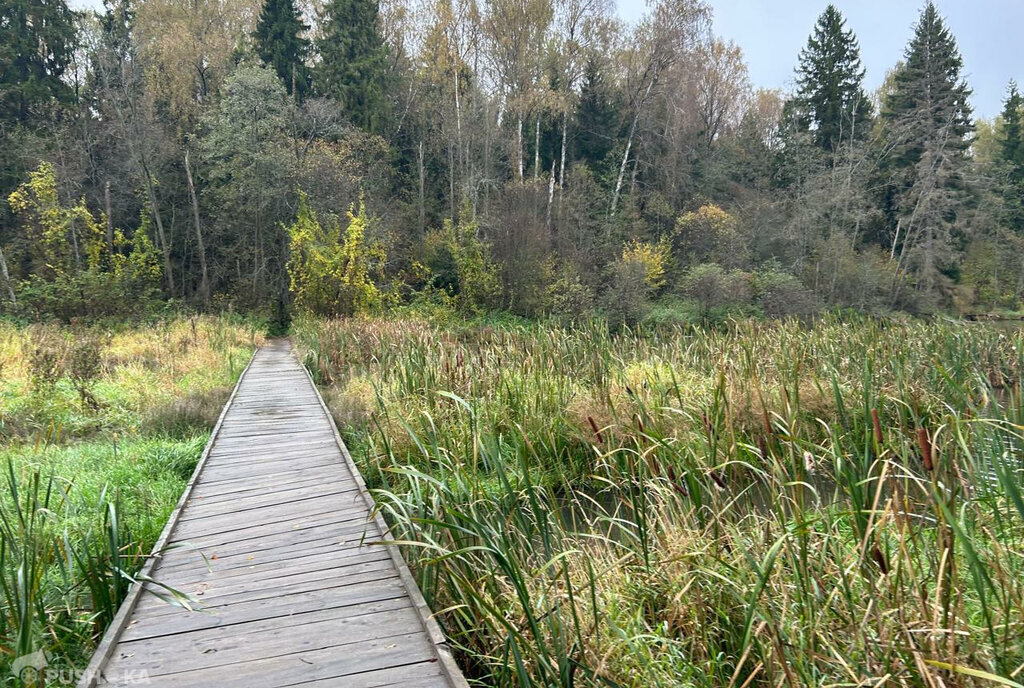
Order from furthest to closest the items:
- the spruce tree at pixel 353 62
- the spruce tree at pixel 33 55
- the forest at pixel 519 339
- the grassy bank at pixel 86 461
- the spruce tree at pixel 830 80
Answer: the spruce tree at pixel 830 80 → the spruce tree at pixel 353 62 → the spruce tree at pixel 33 55 → the grassy bank at pixel 86 461 → the forest at pixel 519 339

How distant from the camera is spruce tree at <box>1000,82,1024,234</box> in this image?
2939cm

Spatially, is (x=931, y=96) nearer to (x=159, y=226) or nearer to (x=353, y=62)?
(x=353, y=62)

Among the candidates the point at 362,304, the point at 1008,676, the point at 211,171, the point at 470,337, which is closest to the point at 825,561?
the point at 1008,676

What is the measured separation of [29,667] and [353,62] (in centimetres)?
2583

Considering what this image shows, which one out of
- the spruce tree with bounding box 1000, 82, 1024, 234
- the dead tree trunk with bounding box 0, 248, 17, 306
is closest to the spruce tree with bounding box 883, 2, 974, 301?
the spruce tree with bounding box 1000, 82, 1024, 234

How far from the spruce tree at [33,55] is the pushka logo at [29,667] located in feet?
83.0

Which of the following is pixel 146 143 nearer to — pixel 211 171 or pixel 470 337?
pixel 211 171

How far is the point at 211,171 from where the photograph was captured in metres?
21.3

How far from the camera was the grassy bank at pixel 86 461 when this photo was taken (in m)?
2.52

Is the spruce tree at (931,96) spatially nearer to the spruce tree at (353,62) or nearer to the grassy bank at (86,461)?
the spruce tree at (353,62)

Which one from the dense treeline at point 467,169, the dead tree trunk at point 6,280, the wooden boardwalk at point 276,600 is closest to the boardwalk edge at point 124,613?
the wooden boardwalk at point 276,600

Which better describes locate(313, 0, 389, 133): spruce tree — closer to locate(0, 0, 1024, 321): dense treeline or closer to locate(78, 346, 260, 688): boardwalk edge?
locate(0, 0, 1024, 321): dense treeline

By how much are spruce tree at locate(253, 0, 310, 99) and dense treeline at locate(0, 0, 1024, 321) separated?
0.35ft

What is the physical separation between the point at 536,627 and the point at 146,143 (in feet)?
76.7
